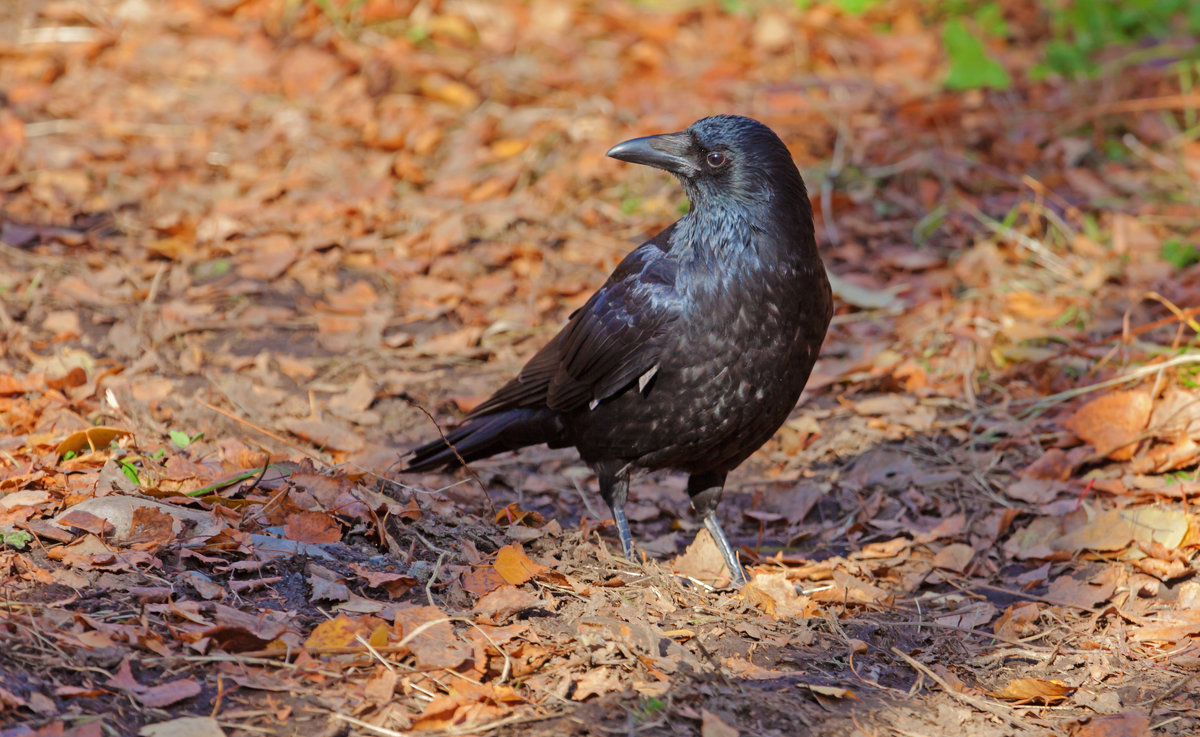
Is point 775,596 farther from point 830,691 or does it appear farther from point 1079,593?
point 1079,593

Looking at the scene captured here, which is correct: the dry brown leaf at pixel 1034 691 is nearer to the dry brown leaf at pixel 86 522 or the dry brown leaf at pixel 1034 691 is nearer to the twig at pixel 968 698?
the twig at pixel 968 698

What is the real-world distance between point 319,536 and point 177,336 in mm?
2357

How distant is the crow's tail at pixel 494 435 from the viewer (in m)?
4.51

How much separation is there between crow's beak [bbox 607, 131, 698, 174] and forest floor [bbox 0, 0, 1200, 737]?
1.39m

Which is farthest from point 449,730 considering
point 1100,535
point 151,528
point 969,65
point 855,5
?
point 855,5

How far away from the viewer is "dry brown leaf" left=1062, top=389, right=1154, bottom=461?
463 centimetres

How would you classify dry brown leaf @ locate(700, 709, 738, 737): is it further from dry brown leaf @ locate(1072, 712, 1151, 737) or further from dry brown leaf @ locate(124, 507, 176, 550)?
dry brown leaf @ locate(124, 507, 176, 550)

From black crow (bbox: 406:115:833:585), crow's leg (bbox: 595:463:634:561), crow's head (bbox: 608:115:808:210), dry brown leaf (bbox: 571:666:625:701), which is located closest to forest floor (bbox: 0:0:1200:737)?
dry brown leaf (bbox: 571:666:625:701)

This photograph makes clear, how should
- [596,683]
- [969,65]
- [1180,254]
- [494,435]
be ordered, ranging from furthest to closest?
[969,65]
[1180,254]
[494,435]
[596,683]

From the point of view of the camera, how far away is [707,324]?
3822mm

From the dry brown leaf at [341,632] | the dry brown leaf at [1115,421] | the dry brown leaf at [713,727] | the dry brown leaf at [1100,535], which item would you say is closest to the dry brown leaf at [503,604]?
the dry brown leaf at [341,632]

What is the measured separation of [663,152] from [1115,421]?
2.26 m

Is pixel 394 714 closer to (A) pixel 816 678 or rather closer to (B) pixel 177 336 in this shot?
(A) pixel 816 678

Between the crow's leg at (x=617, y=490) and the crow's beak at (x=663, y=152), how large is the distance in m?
1.15
